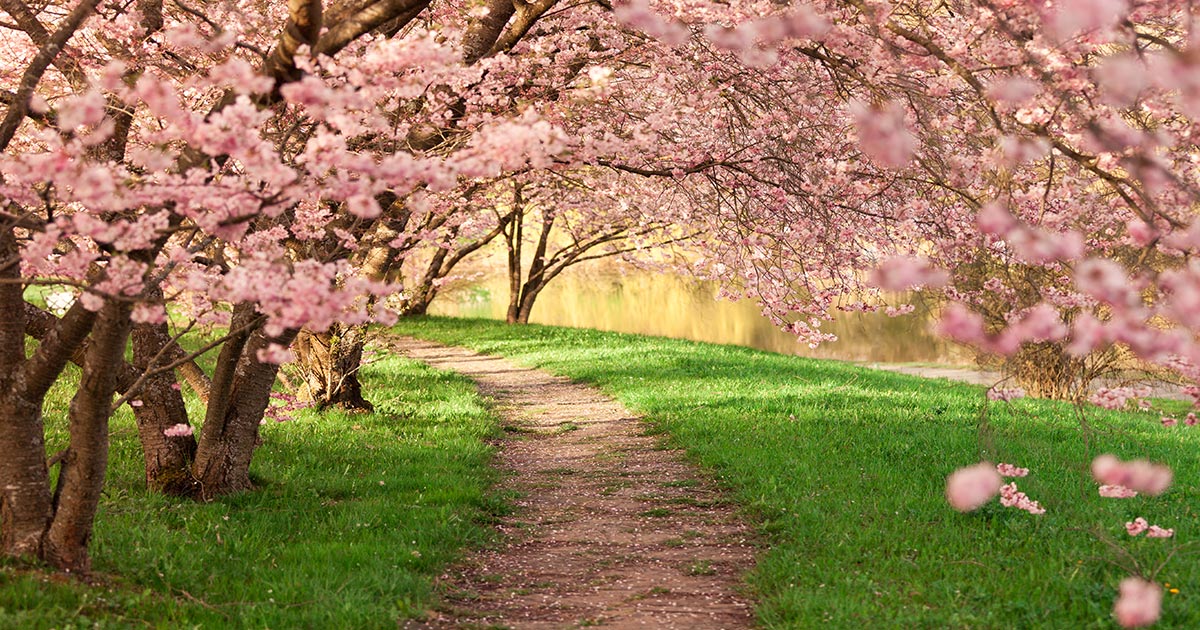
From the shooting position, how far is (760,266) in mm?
9781

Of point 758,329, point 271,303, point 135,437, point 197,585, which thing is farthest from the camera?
point 758,329

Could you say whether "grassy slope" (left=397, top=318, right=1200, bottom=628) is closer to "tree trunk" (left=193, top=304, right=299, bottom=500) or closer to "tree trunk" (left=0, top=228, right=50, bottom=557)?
"tree trunk" (left=193, top=304, right=299, bottom=500)

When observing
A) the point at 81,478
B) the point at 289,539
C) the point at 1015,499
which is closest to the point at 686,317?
the point at 1015,499

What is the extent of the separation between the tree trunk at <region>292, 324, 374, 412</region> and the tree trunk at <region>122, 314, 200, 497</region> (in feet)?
12.7

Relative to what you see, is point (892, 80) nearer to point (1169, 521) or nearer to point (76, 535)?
point (1169, 521)

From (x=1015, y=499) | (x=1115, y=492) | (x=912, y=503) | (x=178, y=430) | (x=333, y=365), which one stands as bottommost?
(x=912, y=503)

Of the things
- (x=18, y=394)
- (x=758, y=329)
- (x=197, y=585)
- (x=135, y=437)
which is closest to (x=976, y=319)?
(x=197, y=585)

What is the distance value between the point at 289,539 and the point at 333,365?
5.07 metres

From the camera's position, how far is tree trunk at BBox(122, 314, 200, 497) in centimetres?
697

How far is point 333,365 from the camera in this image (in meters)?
11.2

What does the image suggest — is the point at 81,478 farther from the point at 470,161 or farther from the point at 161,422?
the point at 470,161

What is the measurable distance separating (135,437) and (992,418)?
9.01 meters

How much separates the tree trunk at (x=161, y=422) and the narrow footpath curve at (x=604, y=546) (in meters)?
2.40

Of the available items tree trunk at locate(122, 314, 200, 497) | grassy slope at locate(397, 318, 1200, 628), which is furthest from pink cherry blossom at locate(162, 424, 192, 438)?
grassy slope at locate(397, 318, 1200, 628)
